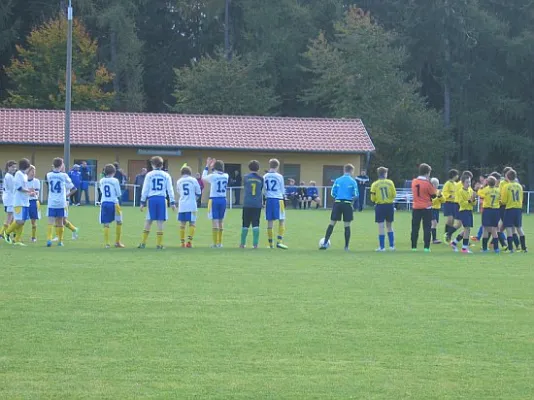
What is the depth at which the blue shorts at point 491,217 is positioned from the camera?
22.2 m

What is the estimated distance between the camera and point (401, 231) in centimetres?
2941

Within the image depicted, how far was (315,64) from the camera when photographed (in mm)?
62375

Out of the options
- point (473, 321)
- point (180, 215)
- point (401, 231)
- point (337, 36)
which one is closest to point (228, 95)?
point (337, 36)

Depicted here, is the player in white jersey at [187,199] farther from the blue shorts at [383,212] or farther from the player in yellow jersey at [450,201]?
the player in yellow jersey at [450,201]

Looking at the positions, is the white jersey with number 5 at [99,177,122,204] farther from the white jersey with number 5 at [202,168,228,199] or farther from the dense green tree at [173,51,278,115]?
the dense green tree at [173,51,278,115]

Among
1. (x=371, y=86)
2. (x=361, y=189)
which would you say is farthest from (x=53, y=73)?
(x=361, y=189)

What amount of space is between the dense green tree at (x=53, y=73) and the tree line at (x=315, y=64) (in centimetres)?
8

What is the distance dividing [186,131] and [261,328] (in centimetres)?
4076

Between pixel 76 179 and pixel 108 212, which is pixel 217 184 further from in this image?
pixel 76 179

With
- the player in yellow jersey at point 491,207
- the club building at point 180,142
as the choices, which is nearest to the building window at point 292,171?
the club building at point 180,142

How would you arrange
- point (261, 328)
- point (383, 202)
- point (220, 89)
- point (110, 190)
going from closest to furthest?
1. point (261, 328)
2. point (110, 190)
3. point (383, 202)
4. point (220, 89)

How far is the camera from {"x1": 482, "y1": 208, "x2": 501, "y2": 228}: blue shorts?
2222 cm

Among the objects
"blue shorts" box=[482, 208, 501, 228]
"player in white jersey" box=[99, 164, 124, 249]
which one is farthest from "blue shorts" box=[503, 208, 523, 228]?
"player in white jersey" box=[99, 164, 124, 249]

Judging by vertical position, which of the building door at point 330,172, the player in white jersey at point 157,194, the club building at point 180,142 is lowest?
the player in white jersey at point 157,194
